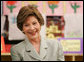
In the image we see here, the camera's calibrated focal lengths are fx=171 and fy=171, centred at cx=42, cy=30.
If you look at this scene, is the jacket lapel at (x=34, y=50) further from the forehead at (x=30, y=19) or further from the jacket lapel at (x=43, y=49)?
the forehead at (x=30, y=19)

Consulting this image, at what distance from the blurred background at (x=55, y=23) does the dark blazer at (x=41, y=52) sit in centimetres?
62

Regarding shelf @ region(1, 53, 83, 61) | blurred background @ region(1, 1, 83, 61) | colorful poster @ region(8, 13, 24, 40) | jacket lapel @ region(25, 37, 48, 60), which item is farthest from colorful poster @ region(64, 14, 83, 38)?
jacket lapel @ region(25, 37, 48, 60)

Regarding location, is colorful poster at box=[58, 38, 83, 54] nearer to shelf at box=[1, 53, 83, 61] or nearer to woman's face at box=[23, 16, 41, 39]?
shelf at box=[1, 53, 83, 61]

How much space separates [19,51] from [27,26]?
0.24 metres

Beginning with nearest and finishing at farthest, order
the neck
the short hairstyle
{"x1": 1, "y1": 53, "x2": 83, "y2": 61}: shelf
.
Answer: the short hairstyle < the neck < {"x1": 1, "y1": 53, "x2": 83, "y2": 61}: shelf

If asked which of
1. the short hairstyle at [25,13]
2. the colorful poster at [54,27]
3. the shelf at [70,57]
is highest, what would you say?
the short hairstyle at [25,13]

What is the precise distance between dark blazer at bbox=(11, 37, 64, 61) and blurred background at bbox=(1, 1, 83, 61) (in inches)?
24.2

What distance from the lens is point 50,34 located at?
2.20 metres

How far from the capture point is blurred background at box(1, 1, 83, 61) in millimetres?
2193

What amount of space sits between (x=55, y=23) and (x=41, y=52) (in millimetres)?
722

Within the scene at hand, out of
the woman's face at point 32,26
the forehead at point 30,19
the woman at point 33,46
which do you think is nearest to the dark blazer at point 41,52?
the woman at point 33,46

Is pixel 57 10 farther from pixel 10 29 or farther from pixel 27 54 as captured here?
pixel 27 54

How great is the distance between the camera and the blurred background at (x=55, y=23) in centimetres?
219

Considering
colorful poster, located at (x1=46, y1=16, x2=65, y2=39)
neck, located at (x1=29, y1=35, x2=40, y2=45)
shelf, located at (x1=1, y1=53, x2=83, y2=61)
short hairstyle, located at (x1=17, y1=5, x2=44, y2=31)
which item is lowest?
shelf, located at (x1=1, y1=53, x2=83, y2=61)
